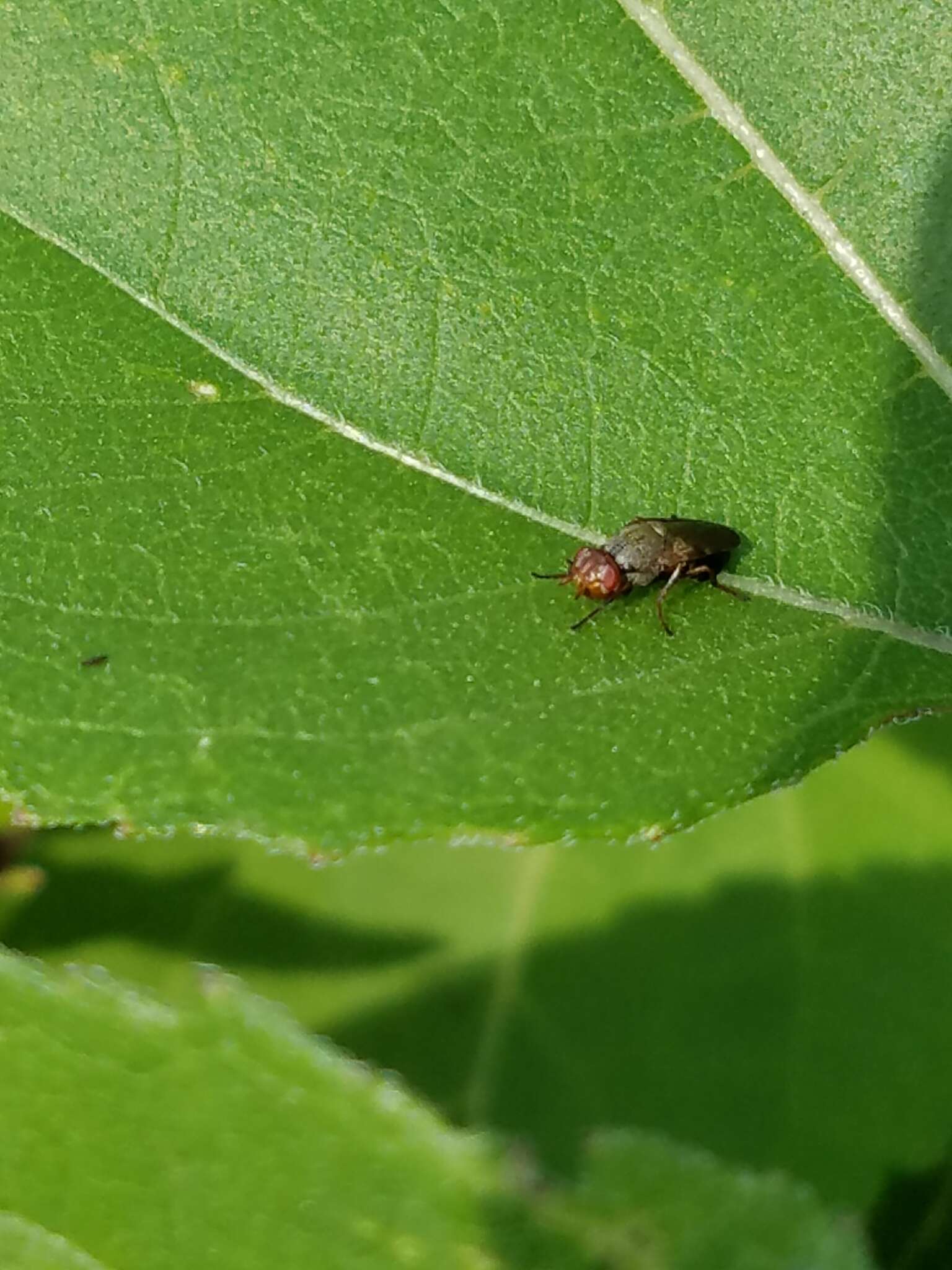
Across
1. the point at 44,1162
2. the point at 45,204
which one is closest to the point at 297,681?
the point at 44,1162

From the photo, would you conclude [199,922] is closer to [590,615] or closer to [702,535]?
[590,615]

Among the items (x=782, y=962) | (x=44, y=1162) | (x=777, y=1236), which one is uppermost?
(x=782, y=962)

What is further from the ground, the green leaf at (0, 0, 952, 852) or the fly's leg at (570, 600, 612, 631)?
the green leaf at (0, 0, 952, 852)

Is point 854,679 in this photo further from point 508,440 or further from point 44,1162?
point 44,1162

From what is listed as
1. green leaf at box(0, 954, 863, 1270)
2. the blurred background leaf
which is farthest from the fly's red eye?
the blurred background leaf

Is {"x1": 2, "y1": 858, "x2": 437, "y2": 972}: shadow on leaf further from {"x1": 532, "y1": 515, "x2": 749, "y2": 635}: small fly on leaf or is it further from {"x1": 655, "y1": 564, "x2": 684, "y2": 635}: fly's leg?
{"x1": 532, "y1": 515, "x2": 749, "y2": 635}: small fly on leaf

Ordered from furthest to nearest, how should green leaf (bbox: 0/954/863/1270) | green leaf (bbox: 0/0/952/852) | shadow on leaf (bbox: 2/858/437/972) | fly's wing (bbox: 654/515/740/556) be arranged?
1. shadow on leaf (bbox: 2/858/437/972)
2. fly's wing (bbox: 654/515/740/556)
3. green leaf (bbox: 0/0/952/852)
4. green leaf (bbox: 0/954/863/1270)
